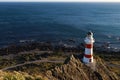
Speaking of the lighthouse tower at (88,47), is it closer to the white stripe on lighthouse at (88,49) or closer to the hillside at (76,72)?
the white stripe on lighthouse at (88,49)

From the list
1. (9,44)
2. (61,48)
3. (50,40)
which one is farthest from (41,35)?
(61,48)

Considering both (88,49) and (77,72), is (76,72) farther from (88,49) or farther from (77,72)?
(88,49)

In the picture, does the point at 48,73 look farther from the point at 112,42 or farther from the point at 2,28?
the point at 2,28

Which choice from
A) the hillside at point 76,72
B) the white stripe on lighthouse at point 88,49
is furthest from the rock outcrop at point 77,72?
the white stripe on lighthouse at point 88,49

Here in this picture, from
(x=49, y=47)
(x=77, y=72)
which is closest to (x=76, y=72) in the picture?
(x=77, y=72)

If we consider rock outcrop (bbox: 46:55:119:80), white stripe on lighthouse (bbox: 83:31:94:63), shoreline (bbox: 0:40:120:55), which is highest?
white stripe on lighthouse (bbox: 83:31:94:63)

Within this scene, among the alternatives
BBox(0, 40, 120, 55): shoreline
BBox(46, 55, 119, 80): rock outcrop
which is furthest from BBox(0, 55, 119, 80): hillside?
BBox(0, 40, 120, 55): shoreline

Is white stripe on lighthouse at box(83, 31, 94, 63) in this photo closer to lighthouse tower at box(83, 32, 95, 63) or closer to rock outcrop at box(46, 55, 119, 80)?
lighthouse tower at box(83, 32, 95, 63)

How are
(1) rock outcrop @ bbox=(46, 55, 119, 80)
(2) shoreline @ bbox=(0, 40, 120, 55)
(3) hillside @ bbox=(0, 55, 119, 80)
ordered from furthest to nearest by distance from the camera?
(2) shoreline @ bbox=(0, 40, 120, 55) → (1) rock outcrop @ bbox=(46, 55, 119, 80) → (3) hillside @ bbox=(0, 55, 119, 80)
